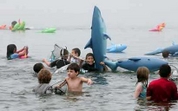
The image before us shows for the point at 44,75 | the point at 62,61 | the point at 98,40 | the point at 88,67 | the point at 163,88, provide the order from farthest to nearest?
the point at 98,40, the point at 62,61, the point at 88,67, the point at 44,75, the point at 163,88

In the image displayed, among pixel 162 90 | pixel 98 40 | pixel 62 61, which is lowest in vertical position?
pixel 162 90

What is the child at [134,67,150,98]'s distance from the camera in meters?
12.4

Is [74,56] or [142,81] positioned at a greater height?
[74,56]

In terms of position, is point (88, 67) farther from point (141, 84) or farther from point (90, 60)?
point (141, 84)

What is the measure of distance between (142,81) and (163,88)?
654 millimetres

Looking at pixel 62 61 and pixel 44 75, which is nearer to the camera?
pixel 44 75

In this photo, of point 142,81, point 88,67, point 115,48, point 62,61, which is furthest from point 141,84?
point 115,48

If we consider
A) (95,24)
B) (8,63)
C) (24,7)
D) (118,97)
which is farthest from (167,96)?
(24,7)

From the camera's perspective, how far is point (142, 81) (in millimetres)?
12547

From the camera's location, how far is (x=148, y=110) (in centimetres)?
1184

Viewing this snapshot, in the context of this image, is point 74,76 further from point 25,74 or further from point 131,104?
point 25,74

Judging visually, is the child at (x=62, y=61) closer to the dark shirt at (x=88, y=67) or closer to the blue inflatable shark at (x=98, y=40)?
the dark shirt at (x=88, y=67)

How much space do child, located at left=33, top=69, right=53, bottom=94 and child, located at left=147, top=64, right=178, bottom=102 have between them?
2669 millimetres

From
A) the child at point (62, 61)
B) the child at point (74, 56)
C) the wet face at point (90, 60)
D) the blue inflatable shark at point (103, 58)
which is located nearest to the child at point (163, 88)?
the blue inflatable shark at point (103, 58)
